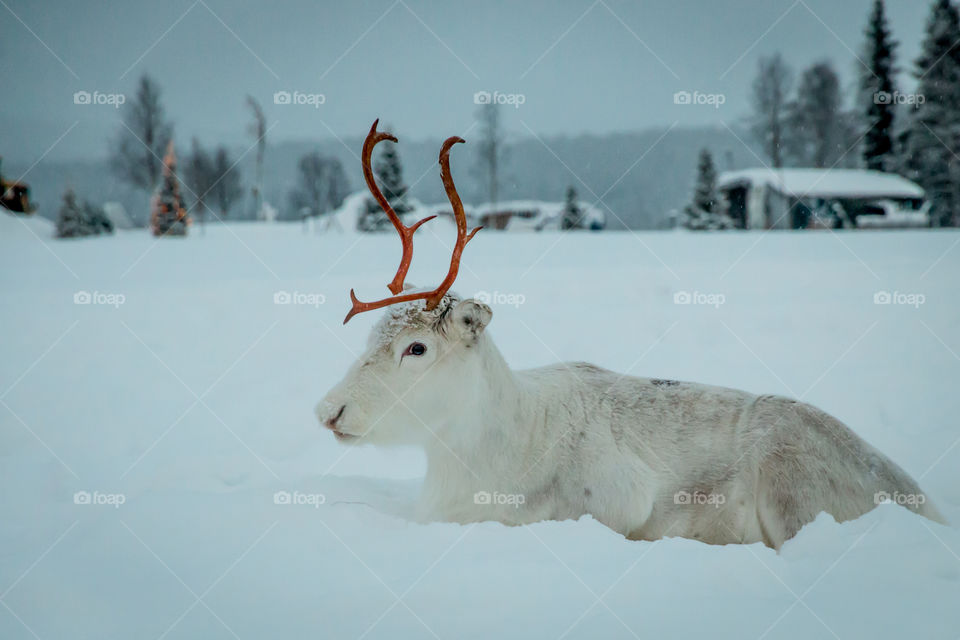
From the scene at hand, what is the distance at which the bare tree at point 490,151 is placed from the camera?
15368 millimetres

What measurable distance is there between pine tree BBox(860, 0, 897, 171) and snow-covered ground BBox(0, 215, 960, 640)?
31.6 feet

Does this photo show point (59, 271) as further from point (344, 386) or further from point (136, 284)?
point (344, 386)

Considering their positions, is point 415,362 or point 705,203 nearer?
point 415,362

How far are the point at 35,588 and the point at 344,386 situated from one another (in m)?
1.49

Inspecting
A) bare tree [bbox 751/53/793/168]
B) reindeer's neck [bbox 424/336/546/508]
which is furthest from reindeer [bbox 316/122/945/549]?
bare tree [bbox 751/53/793/168]

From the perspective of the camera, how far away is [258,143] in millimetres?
16984

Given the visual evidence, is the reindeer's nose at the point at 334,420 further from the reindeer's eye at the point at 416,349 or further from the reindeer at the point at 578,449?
the reindeer's eye at the point at 416,349

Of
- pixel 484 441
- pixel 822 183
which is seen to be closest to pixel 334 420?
pixel 484 441

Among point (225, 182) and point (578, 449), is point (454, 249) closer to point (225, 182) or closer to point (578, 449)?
point (578, 449)

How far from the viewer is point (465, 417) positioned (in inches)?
131

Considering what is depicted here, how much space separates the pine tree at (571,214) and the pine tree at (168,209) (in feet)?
35.9

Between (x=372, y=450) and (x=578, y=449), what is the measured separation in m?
2.81

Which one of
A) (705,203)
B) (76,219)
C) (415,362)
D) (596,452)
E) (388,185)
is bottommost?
(705,203)

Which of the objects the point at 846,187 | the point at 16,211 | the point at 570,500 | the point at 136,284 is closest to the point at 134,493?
the point at 570,500
